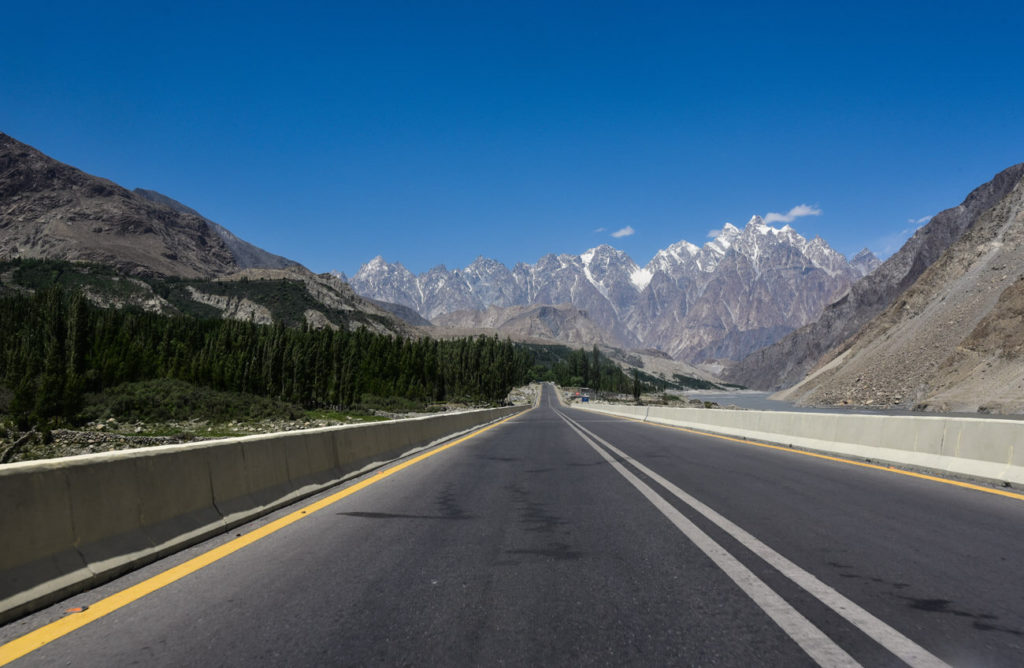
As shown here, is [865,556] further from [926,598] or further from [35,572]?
[35,572]

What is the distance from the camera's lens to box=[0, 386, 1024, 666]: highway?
3438mm

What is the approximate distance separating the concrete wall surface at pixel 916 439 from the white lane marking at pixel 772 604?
5947mm

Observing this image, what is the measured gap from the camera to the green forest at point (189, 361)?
76562 millimetres

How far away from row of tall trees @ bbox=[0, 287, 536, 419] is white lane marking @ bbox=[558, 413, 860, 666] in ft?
202

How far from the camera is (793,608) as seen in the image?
13.4ft

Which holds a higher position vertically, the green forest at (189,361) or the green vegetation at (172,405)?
the green forest at (189,361)

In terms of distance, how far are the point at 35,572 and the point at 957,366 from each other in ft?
271

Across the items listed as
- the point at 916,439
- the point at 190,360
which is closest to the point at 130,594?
the point at 916,439

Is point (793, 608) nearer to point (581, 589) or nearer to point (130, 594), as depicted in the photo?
point (581, 589)

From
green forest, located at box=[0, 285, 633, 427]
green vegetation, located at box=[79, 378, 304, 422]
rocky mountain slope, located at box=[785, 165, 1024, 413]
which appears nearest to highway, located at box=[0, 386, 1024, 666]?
green vegetation, located at box=[79, 378, 304, 422]

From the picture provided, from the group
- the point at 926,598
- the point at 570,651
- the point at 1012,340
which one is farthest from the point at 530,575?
the point at 1012,340

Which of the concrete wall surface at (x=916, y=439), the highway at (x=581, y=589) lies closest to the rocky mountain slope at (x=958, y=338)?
the concrete wall surface at (x=916, y=439)

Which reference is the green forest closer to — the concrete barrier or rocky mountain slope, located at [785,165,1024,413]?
the concrete barrier

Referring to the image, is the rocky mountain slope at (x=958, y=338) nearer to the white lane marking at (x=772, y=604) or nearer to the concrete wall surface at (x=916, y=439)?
the concrete wall surface at (x=916, y=439)
